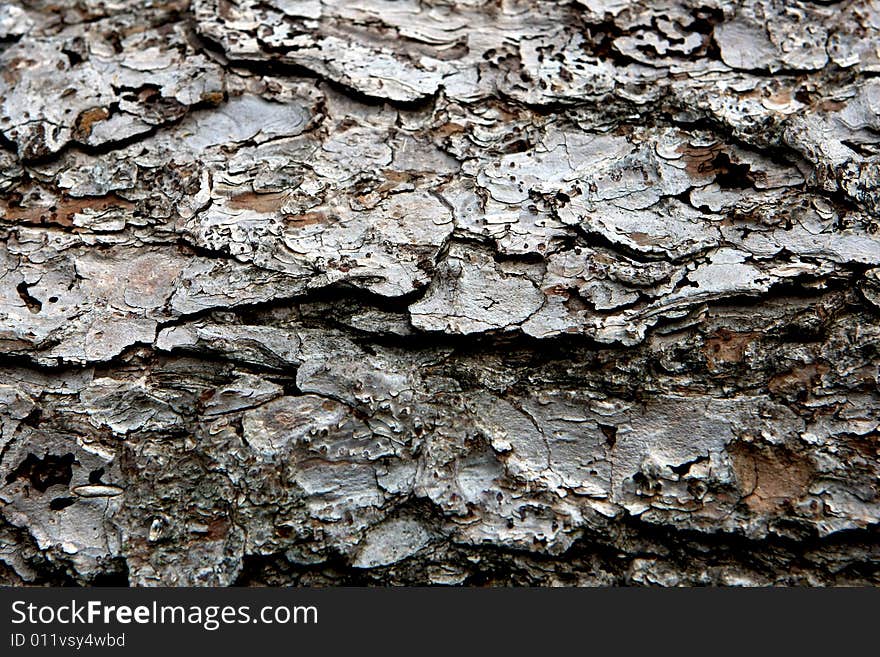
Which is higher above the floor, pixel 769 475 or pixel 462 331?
pixel 462 331

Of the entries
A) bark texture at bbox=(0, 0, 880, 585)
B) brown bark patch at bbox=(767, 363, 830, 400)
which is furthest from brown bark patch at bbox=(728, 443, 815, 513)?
brown bark patch at bbox=(767, 363, 830, 400)

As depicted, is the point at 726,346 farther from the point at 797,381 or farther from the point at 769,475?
the point at 769,475

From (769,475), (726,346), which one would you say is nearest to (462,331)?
(726,346)

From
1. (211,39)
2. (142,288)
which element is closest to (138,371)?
(142,288)

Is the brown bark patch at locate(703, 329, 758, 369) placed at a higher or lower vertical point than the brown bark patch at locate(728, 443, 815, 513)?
higher

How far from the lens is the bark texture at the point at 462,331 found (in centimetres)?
139

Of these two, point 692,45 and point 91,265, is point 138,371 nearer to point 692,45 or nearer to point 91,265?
point 91,265

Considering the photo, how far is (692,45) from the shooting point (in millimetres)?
1629

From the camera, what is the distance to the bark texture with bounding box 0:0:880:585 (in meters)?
1.39

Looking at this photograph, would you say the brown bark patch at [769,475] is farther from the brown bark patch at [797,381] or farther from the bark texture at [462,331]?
the brown bark patch at [797,381]

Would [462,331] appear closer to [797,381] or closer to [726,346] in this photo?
[726,346]

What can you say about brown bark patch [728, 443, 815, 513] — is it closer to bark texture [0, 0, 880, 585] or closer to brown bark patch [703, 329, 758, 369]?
bark texture [0, 0, 880, 585]

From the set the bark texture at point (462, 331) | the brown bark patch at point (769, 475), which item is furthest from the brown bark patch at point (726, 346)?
the brown bark patch at point (769, 475)

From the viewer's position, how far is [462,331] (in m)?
1.42
